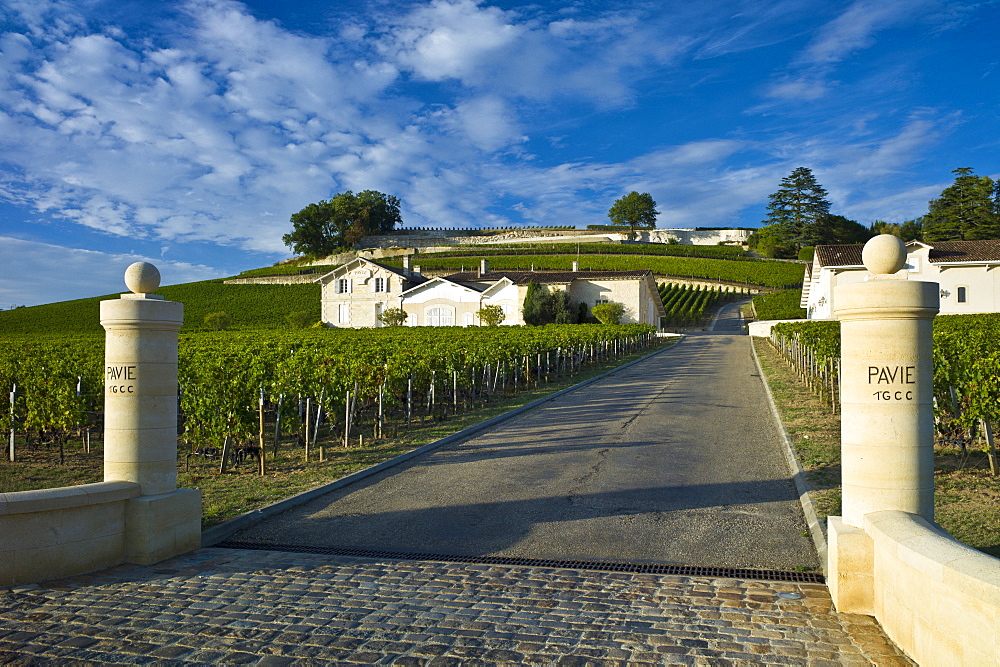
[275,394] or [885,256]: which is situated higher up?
[885,256]

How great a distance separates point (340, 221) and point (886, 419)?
102 meters

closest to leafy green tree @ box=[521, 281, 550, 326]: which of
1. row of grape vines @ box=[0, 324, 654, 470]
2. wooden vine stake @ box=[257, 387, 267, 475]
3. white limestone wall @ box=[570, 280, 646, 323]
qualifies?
white limestone wall @ box=[570, 280, 646, 323]

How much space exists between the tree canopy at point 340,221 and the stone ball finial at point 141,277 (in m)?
92.0

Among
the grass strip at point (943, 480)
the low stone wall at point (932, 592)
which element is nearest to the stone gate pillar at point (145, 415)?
the low stone wall at point (932, 592)

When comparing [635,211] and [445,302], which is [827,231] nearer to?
[635,211]

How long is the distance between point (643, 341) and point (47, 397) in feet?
117

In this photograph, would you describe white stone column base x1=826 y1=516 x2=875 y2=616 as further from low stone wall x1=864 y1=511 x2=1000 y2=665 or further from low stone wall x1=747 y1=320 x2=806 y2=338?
low stone wall x1=747 y1=320 x2=806 y2=338

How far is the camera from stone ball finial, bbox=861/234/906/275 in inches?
199

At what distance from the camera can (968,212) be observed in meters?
70.5

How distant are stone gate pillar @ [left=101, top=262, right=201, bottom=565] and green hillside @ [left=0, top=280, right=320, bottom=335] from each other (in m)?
56.8

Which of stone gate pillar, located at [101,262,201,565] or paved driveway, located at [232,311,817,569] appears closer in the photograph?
stone gate pillar, located at [101,262,201,565]

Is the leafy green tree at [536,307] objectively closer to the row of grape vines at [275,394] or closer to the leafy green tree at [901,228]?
the row of grape vines at [275,394]

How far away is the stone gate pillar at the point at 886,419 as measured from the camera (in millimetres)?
4812

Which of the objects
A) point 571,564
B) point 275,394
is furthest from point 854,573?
point 275,394
